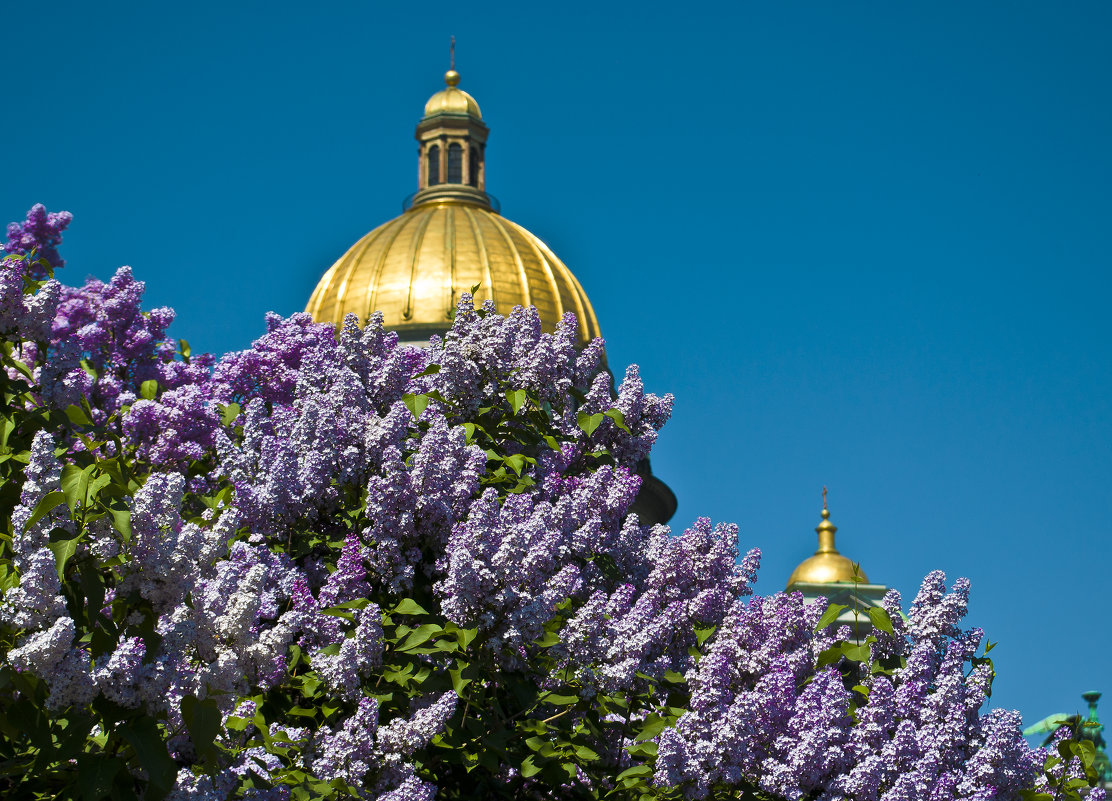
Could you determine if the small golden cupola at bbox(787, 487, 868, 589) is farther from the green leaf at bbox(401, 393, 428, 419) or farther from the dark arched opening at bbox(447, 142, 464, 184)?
the green leaf at bbox(401, 393, 428, 419)

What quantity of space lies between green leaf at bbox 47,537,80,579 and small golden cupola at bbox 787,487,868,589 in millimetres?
73851

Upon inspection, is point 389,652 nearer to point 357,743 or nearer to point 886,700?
point 357,743

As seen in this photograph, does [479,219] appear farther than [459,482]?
Yes

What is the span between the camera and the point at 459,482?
10.8 m

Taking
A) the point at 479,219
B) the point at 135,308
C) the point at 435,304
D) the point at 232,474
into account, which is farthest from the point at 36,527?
the point at 479,219

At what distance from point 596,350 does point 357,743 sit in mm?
5057

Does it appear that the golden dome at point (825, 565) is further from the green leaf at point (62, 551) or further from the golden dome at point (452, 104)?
the green leaf at point (62, 551)

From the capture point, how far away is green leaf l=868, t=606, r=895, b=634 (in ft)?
37.6

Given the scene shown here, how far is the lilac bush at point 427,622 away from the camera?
7863mm

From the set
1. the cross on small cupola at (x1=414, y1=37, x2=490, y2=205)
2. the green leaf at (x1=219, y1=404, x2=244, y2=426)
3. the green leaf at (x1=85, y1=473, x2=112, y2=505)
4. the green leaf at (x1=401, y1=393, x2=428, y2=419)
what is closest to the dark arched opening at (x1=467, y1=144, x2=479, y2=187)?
the cross on small cupola at (x1=414, y1=37, x2=490, y2=205)

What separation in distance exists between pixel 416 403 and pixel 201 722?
4.84 metres

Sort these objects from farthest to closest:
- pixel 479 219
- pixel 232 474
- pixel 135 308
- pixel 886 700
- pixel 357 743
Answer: pixel 479 219, pixel 135 308, pixel 232 474, pixel 886 700, pixel 357 743

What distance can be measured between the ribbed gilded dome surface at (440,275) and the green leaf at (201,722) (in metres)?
44.8

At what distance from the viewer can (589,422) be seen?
13.0 metres
